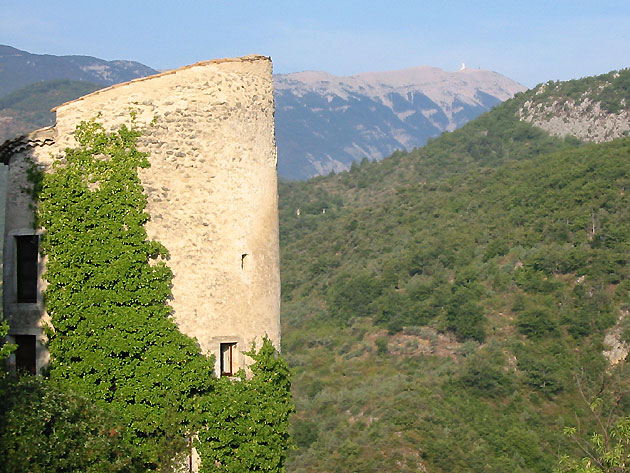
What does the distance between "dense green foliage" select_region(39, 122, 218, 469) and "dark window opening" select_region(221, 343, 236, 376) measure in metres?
0.43

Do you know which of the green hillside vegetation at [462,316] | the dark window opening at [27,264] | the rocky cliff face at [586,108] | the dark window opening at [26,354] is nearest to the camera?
the dark window opening at [26,354]

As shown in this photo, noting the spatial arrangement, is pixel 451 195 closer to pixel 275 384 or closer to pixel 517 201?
pixel 517 201

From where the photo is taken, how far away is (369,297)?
58.3 m

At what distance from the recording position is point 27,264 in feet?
39.8

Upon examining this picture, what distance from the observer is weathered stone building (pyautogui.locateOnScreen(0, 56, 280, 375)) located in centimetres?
1179

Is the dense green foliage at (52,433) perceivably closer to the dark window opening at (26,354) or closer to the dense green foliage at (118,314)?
the dense green foliage at (118,314)

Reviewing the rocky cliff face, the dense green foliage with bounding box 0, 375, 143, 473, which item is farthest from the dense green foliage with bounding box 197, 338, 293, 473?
the rocky cliff face

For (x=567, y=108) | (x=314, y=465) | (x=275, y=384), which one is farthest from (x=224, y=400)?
(x=567, y=108)

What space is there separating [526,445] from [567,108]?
187ft

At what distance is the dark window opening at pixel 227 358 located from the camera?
476 inches

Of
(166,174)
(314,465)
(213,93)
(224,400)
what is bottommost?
(314,465)

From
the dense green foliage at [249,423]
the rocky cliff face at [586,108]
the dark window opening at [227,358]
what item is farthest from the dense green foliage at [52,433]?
the rocky cliff face at [586,108]

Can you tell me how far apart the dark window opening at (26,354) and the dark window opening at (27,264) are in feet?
1.64

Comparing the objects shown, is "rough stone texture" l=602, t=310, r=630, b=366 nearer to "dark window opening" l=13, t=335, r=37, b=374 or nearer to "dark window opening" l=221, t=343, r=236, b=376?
"dark window opening" l=221, t=343, r=236, b=376
